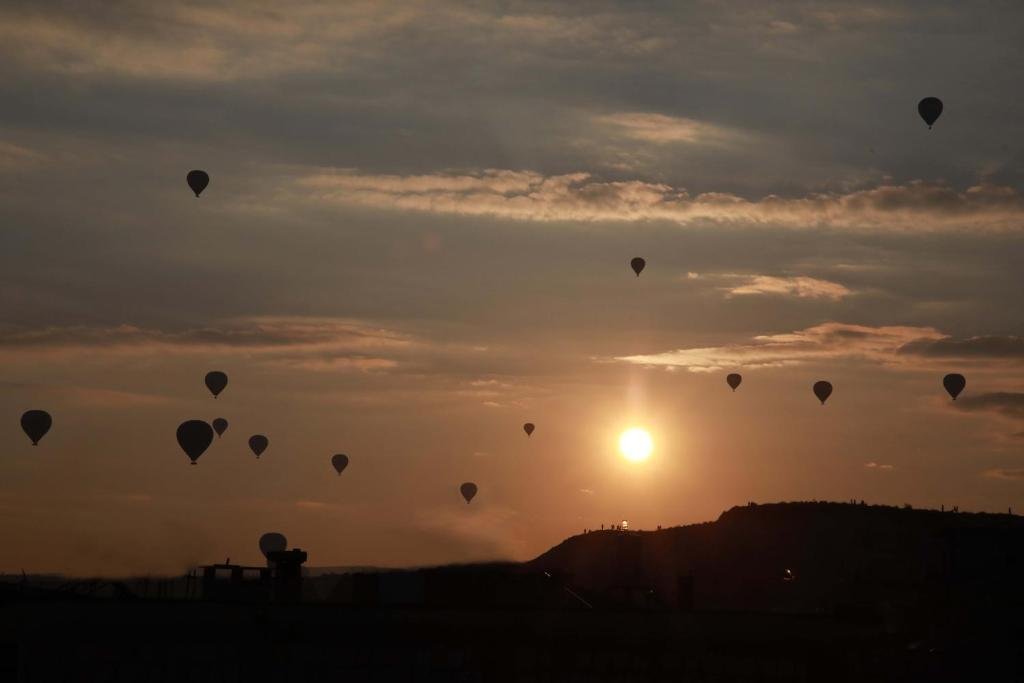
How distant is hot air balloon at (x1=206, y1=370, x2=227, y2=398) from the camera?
363ft

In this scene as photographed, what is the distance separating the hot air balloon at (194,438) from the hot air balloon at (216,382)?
20.8 ft

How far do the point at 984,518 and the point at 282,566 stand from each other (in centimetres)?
14932

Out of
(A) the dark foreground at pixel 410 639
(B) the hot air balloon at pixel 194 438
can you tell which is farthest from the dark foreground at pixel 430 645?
(B) the hot air balloon at pixel 194 438

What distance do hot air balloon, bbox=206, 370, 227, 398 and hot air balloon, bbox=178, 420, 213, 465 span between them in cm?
635

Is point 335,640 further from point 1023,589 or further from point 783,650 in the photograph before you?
point 1023,589

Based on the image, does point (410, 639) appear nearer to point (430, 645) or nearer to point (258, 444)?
point (430, 645)

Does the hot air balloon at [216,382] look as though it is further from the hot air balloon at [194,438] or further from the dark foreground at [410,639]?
the dark foreground at [410,639]

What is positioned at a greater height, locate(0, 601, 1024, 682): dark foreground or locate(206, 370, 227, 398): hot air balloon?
locate(206, 370, 227, 398): hot air balloon

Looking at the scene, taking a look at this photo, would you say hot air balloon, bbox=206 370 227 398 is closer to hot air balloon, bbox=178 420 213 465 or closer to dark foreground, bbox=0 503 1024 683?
hot air balloon, bbox=178 420 213 465

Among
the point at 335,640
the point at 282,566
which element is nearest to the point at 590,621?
the point at 335,640

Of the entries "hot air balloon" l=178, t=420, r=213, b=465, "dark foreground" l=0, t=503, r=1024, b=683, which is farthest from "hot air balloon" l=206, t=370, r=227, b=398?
"dark foreground" l=0, t=503, r=1024, b=683

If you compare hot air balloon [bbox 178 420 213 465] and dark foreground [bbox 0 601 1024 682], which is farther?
hot air balloon [bbox 178 420 213 465]

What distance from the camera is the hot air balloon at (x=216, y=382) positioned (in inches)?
4358

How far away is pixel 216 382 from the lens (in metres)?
111
